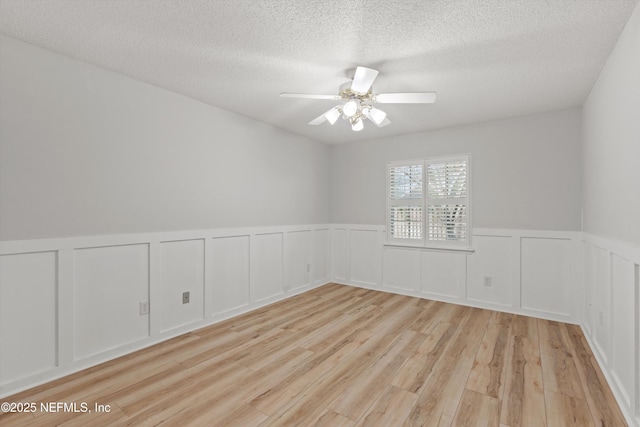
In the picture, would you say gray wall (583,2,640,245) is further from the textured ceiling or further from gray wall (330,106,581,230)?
gray wall (330,106,581,230)

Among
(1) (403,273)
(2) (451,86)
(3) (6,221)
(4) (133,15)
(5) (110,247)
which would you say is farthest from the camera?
(1) (403,273)

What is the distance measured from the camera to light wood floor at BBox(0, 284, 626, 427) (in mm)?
1805

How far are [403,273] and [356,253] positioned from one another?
85 cm

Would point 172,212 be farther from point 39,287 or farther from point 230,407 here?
point 230,407

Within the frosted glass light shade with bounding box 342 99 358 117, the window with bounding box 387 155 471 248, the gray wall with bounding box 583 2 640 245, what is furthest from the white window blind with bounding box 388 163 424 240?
the frosted glass light shade with bounding box 342 99 358 117

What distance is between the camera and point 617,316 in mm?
2043

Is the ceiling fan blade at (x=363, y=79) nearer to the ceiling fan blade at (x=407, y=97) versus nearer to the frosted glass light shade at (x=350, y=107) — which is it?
the frosted glass light shade at (x=350, y=107)

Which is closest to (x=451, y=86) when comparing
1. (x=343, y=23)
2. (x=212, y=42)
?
(x=343, y=23)

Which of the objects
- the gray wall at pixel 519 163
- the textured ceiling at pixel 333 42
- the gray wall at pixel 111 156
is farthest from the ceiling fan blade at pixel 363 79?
the gray wall at pixel 519 163

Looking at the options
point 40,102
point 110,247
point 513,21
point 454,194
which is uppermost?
point 513,21

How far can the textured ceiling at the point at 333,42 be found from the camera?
1.73m

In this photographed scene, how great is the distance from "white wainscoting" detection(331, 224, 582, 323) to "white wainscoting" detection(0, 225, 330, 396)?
1802 millimetres

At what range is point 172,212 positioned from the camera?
117 inches

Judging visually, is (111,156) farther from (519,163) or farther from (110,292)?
(519,163)
